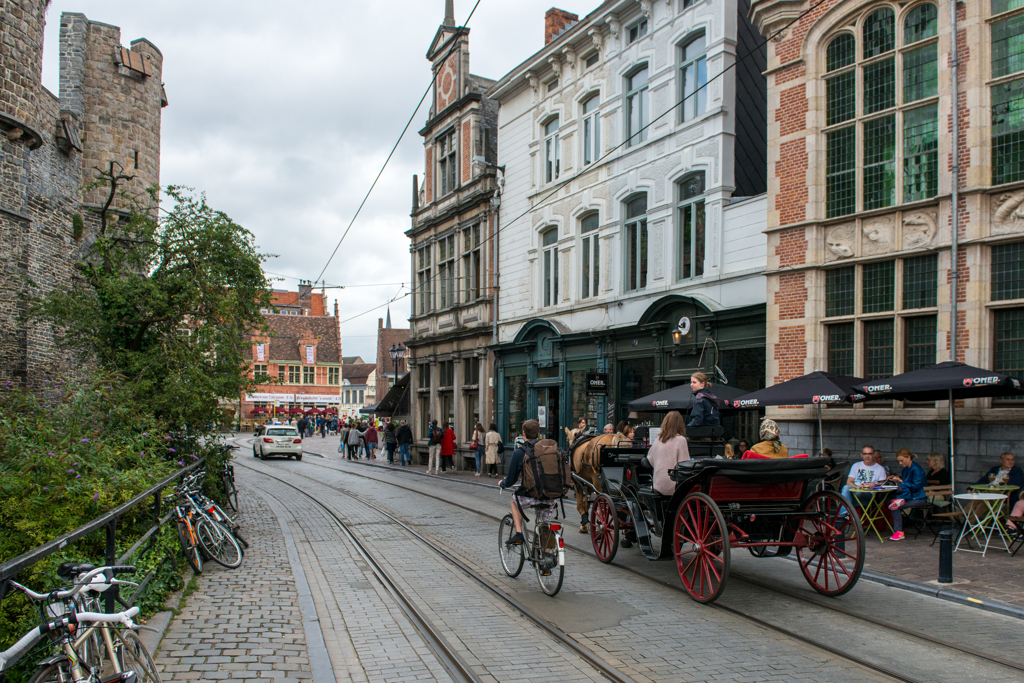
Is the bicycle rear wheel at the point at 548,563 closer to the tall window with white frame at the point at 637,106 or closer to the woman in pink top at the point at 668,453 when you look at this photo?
the woman in pink top at the point at 668,453

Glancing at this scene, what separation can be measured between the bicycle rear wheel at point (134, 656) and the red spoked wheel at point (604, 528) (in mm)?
5807

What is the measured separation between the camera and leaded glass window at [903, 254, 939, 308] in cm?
1263

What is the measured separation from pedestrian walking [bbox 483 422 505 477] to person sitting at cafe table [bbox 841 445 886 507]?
13870 mm

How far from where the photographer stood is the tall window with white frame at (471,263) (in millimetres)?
27812

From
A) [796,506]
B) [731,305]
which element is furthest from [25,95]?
[796,506]

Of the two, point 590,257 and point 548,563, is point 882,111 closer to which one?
point 590,257

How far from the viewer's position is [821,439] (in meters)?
13.5

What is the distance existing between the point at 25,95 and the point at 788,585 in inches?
869

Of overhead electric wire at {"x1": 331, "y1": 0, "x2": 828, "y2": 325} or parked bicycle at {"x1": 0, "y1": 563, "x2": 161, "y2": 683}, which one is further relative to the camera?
overhead electric wire at {"x1": 331, "y1": 0, "x2": 828, "y2": 325}

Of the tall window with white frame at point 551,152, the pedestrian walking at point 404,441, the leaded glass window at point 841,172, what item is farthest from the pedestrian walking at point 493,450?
the leaded glass window at point 841,172

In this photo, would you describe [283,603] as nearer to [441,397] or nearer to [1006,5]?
[1006,5]

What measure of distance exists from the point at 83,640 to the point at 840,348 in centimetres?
1306

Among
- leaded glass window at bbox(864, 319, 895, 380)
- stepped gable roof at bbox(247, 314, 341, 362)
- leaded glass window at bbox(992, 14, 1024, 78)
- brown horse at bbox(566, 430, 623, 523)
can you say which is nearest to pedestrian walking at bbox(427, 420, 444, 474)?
brown horse at bbox(566, 430, 623, 523)

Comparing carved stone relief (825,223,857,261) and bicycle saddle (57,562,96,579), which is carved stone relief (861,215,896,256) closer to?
carved stone relief (825,223,857,261)
